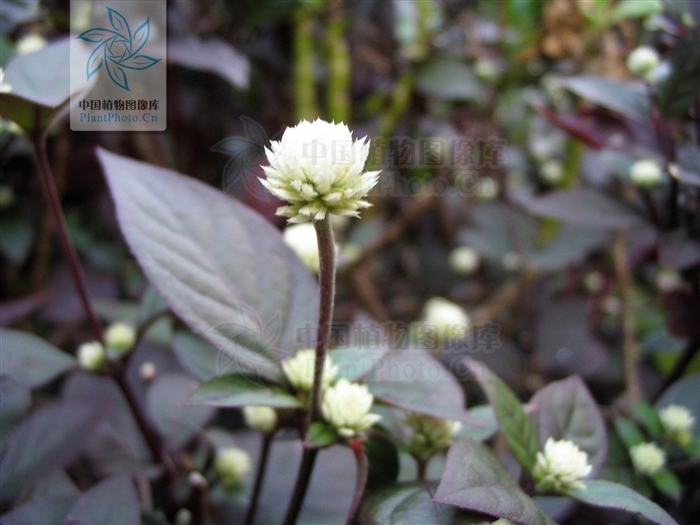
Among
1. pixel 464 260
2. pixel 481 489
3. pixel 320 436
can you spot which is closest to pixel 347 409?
pixel 320 436

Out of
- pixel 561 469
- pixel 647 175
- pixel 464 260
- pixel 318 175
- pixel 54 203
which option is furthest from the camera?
pixel 464 260

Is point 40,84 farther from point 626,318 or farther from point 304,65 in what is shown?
point 626,318

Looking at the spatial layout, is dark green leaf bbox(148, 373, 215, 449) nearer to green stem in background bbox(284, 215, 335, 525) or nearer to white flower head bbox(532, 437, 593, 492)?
green stem in background bbox(284, 215, 335, 525)

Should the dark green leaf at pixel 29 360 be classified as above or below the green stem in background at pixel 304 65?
below

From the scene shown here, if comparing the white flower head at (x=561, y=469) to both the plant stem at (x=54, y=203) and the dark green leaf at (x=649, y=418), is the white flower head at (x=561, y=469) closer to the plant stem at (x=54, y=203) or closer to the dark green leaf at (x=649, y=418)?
the dark green leaf at (x=649, y=418)

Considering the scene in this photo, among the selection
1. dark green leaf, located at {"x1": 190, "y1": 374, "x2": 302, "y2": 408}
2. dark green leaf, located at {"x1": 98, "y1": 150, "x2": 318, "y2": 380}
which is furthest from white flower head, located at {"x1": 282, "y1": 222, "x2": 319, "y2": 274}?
dark green leaf, located at {"x1": 190, "y1": 374, "x2": 302, "y2": 408}

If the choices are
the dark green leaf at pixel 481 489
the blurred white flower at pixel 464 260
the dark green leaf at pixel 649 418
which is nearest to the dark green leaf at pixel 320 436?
the dark green leaf at pixel 481 489
